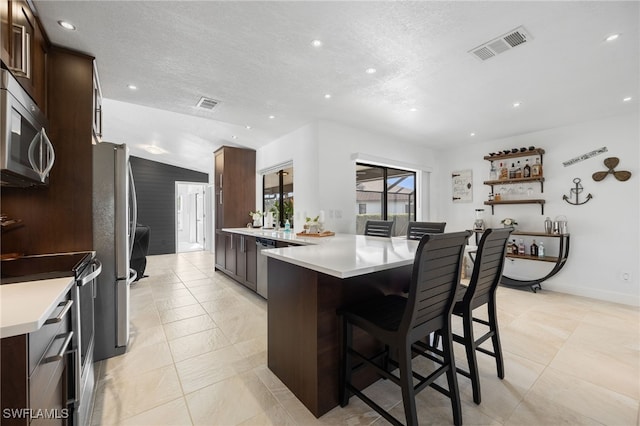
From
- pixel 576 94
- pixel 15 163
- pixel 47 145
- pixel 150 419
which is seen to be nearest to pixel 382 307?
pixel 150 419

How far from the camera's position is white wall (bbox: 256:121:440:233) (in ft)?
12.6

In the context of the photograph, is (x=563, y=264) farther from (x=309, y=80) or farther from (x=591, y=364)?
Answer: (x=309, y=80)

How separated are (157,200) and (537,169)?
Result: 9.00 meters

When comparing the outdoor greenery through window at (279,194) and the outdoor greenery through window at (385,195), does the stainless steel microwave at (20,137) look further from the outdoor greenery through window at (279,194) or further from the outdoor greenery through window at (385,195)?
the outdoor greenery through window at (385,195)

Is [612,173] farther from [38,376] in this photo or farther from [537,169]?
[38,376]

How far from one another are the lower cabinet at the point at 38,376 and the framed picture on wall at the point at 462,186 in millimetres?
5758

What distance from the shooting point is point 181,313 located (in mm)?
3207

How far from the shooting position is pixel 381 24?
1889 millimetres

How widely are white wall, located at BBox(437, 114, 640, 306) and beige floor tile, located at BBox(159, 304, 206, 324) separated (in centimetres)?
506

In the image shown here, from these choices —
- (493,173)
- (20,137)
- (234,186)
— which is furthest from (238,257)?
(493,173)

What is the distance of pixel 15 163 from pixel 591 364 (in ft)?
13.6

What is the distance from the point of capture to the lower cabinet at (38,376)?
80cm

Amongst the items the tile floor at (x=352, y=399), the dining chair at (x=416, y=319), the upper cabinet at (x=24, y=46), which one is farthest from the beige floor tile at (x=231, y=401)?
the upper cabinet at (x=24, y=46)

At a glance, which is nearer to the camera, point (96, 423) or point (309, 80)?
point (96, 423)
